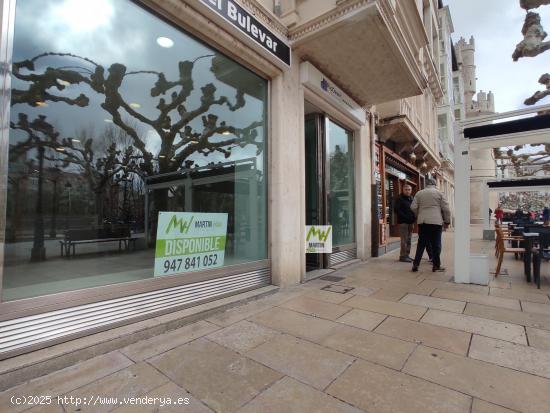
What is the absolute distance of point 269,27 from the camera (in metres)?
4.64

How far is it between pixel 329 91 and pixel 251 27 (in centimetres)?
230

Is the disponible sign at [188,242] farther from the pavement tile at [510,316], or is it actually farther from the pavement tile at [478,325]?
Result: the pavement tile at [510,316]

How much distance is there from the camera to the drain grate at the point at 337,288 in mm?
4633

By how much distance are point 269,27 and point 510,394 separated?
5.12 m

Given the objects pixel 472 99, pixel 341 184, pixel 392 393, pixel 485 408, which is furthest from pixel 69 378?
pixel 472 99

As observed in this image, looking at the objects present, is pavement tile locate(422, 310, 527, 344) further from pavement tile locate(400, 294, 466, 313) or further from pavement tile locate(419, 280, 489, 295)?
pavement tile locate(419, 280, 489, 295)

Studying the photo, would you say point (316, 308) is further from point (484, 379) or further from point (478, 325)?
point (484, 379)

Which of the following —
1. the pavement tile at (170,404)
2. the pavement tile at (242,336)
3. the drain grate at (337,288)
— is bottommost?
the pavement tile at (170,404)

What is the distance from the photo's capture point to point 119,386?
2111 mm

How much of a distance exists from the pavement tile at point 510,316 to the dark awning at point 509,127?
2.87 metres

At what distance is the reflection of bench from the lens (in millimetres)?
3120

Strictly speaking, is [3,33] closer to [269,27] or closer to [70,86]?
[70,86]

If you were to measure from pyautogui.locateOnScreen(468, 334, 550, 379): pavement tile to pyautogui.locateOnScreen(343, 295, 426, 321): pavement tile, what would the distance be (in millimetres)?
755

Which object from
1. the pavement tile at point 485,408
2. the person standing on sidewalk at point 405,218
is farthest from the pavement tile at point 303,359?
the person standing on sidewalk at point 405,218
